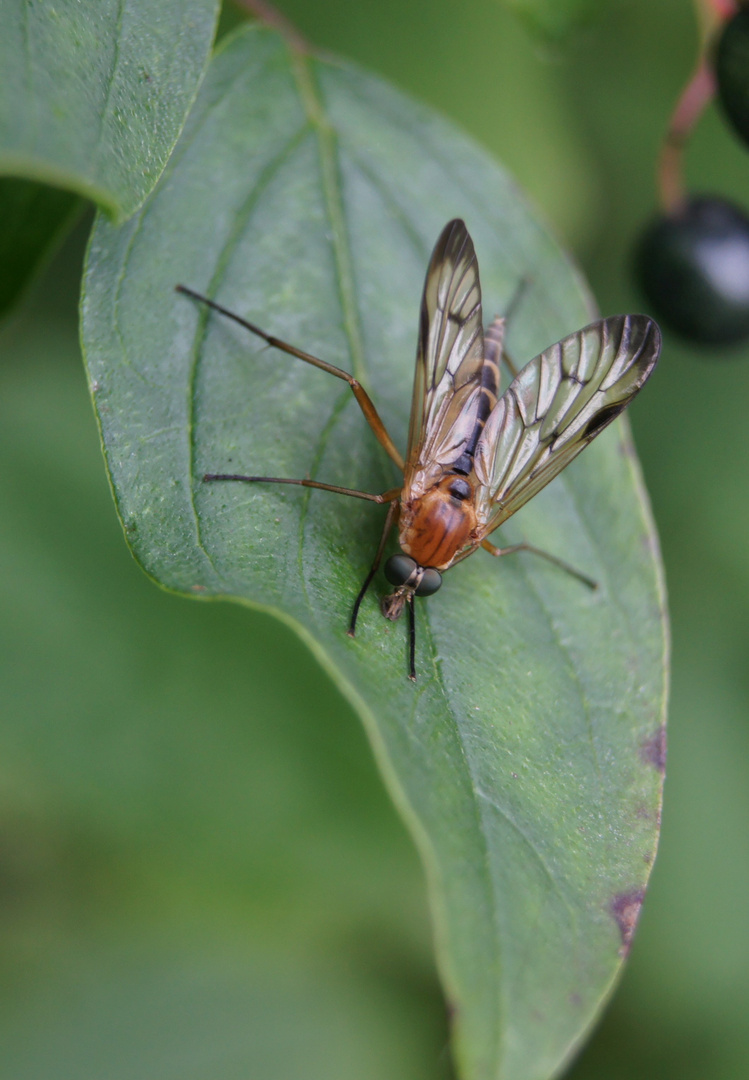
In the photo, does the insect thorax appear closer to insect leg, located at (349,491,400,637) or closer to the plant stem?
insect leg, located at (349,491,400,637)

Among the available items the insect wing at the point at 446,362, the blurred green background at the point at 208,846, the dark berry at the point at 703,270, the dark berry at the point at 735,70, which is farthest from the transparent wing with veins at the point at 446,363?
the blurred green background at the point at 208,846

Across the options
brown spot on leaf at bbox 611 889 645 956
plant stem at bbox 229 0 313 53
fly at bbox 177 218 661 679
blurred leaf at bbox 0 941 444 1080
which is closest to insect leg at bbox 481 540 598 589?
fly at bbox 177 218 661 679

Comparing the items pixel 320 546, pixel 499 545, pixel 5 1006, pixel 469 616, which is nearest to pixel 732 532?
pixel 499 545

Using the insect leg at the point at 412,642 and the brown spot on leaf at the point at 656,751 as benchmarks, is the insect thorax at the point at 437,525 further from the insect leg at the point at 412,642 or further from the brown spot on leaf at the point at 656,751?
the brown spot on leaf at the point at 656,751

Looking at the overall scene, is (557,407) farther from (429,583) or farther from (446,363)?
(429,583)

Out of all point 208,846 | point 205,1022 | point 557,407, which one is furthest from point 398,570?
point 205,1022

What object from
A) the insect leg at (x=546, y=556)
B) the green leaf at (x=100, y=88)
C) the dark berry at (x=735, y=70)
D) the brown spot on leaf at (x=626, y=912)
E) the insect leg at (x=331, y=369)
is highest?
the dark berry at (x=735, y=70)

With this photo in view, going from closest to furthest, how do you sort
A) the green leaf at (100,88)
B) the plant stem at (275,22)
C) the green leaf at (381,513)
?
the green leaf at (100,88), the green leaf at (381,513), the plant stem at (275,22)

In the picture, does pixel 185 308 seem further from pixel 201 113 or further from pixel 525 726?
pixel 525 726
